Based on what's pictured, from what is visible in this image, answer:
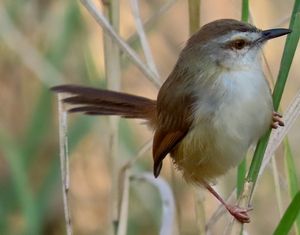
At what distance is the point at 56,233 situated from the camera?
344 cm

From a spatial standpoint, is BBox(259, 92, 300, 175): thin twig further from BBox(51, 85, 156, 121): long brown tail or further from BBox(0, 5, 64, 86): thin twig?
BBox(0, 5, 64, 86): thin twig

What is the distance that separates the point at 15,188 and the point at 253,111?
4.39 feet

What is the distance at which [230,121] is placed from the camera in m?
2.14

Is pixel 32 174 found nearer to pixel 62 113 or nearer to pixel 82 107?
pixel 82 107

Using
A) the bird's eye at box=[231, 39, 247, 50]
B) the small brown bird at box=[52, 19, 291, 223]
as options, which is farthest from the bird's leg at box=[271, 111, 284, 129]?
the bird's eye at box=[231, 39, 247, 50]

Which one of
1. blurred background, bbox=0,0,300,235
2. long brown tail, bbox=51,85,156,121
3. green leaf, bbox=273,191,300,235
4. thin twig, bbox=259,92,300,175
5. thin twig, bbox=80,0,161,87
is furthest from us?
blurred background, bbox=0,0,300,235

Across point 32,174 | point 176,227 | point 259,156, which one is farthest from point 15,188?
point 259,156

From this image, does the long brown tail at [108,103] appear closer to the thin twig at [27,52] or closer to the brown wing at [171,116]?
the brown wing at [171,116]

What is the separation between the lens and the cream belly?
2.10 metres

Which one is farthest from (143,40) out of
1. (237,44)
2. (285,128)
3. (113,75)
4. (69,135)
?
(69,135)

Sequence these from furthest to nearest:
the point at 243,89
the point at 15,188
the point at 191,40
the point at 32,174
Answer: the point at 32,174
the point at 15,188
the point at 191,40
the point at 243,89

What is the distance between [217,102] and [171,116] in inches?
10.2

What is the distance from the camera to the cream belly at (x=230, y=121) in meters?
2.10

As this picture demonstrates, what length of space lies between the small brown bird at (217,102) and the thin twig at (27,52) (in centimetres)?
94
